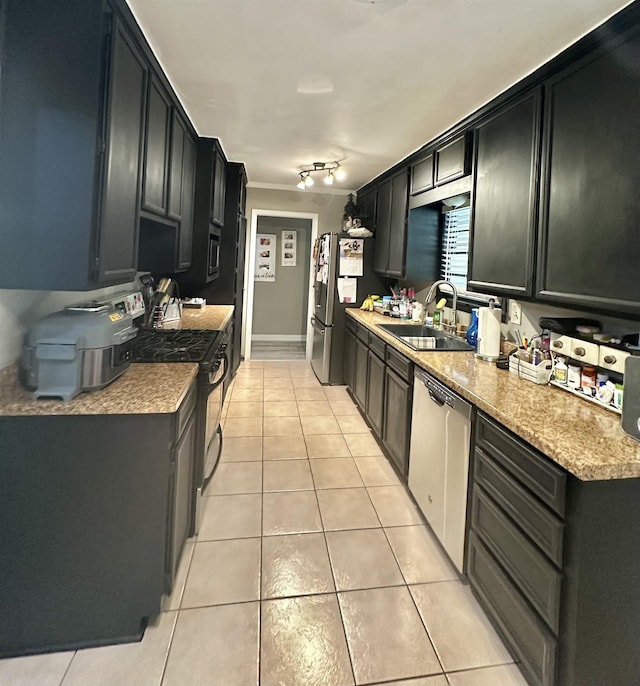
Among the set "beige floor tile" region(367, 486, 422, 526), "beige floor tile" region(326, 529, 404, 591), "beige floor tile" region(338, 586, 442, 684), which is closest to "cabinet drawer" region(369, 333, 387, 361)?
"beige floor tile" region(367, 486, 422, 526)

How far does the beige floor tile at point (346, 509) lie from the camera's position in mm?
2146

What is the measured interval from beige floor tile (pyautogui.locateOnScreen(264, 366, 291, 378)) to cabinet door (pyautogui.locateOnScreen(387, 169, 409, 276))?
1.90 metres

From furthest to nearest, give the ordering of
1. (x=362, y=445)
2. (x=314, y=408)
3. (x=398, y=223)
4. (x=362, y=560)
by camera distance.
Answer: (x=314, y=408)
(x=398, y=223)
(x=362, y=445)
(x=362, y=560)

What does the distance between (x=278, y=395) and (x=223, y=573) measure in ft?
8.14

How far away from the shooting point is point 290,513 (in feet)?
7.28

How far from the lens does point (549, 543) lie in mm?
1203

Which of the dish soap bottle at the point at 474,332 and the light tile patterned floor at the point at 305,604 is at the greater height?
the dish soap bottle at the point at 474,332

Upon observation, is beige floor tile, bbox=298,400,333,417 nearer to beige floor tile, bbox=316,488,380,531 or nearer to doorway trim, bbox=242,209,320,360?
beige floor tile, bbox=316,488,380,531

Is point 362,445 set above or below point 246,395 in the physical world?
below

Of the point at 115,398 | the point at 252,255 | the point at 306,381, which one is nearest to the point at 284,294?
the point at 252,255

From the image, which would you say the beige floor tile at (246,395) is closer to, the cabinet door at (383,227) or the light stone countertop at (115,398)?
the cabinet door at (383,227)

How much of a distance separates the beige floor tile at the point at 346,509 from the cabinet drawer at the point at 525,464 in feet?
2.97

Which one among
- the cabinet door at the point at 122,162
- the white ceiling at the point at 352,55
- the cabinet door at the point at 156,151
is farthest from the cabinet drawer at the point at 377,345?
the cabinet door at the point at 122,162

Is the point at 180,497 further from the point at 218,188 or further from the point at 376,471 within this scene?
the point at 218,188
